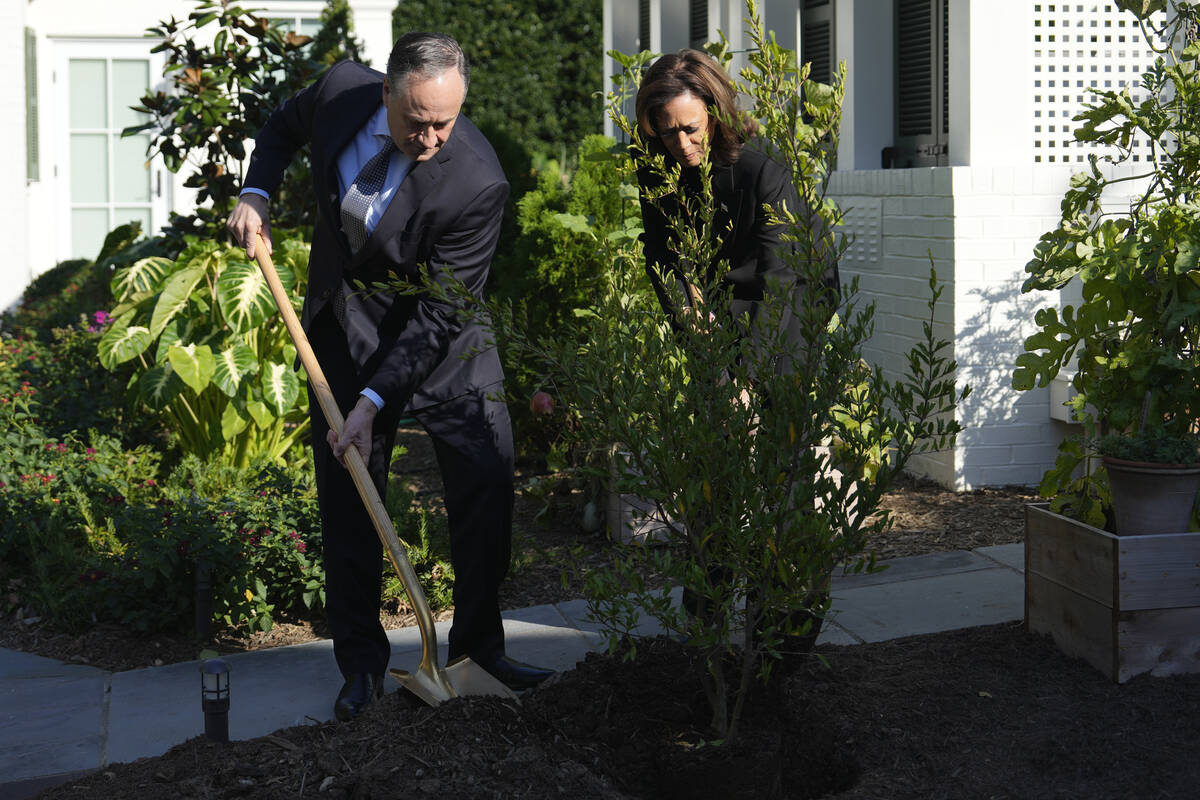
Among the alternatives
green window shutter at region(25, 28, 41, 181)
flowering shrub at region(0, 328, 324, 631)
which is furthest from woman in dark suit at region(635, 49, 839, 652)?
green window shutter at region(25, 28, 41, 181)

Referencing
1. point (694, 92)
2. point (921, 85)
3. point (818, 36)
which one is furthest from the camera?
point (818, 36)

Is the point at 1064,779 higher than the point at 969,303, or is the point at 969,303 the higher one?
the point at 969,303

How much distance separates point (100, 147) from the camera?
1291 centimetres

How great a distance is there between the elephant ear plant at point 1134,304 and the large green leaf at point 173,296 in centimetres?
381

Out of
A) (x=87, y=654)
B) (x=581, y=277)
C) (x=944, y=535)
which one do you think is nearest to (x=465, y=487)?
(x=87, y=654)

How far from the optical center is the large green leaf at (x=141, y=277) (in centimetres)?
614

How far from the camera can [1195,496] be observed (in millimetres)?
3398

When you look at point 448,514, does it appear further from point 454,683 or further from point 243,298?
point 243,298

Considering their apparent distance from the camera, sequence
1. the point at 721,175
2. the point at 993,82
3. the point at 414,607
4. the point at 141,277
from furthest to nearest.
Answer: the point at 141,277 < the point at 993,82 < the point at 721,175 < the point at 414,607

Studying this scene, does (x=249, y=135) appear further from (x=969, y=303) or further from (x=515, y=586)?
(x=969, y=303)

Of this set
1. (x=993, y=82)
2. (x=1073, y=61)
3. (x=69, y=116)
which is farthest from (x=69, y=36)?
(x=1073, y=61)

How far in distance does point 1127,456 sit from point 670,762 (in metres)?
1.55

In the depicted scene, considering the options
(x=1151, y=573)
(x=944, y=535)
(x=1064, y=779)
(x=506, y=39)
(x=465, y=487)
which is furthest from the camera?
(x=506, y=39)

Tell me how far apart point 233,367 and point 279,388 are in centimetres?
22
